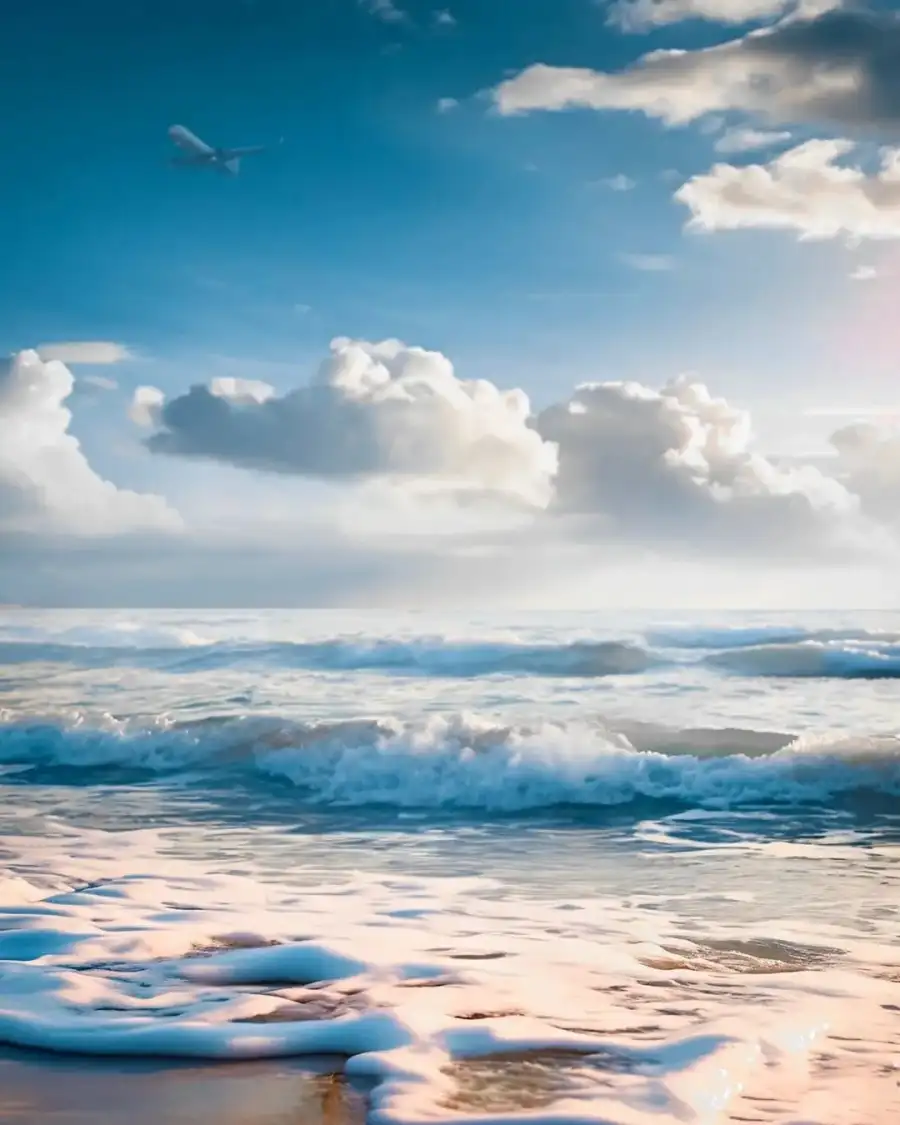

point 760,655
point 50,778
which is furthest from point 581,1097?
point 760,655

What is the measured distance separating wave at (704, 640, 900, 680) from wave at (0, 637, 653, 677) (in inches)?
101

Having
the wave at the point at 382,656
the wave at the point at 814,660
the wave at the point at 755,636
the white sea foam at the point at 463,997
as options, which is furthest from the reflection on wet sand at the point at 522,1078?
the wave at the point at 755,636

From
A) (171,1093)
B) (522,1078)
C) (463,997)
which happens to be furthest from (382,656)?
(171,1093)

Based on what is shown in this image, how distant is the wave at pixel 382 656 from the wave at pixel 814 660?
101 inches

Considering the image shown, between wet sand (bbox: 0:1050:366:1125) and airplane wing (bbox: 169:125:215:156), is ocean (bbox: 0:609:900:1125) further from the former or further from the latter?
airplane wing (bbox: 169:125:215:156)

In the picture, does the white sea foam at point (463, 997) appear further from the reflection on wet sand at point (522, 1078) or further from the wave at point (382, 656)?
the wave at point (382, 656)

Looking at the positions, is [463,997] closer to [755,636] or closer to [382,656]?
[382,656]

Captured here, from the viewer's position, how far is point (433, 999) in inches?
184

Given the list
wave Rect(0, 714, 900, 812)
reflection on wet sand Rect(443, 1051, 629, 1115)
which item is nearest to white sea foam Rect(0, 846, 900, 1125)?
reflection on wet sand Rect(443, 1051, 629, 1115)

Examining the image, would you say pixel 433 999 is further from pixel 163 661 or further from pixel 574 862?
pixel 163 661

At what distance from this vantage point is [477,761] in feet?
45.0

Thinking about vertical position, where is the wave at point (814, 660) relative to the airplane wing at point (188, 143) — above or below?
below

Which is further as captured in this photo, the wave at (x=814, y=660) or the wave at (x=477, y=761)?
the wave at (x=814, y=660)

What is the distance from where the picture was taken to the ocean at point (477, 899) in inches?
156
